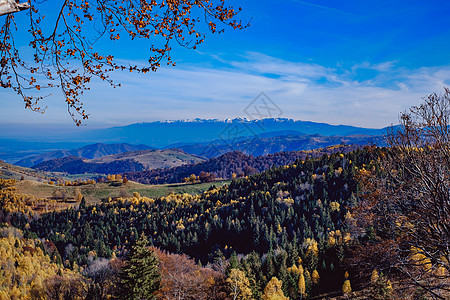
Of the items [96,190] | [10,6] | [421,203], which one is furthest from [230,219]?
[10,6]

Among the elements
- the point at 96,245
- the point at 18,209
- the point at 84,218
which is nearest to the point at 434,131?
the point at 96,245

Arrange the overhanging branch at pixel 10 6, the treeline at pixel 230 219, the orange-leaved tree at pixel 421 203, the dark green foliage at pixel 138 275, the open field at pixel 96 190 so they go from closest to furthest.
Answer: the overhanging branch at pixel 10 6
the orange-leaved tree at pixel 421 203
the dark green foliage at pixel 138 275
the treeline at pixel 230 219
the open field at pixel 96 190

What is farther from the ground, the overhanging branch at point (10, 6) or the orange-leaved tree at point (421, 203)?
the overhanging branch at point (10, 6)

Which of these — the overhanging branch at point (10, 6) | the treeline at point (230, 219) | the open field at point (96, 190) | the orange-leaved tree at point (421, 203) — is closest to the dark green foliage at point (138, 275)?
the orange-leaved tree at point (421, 203)

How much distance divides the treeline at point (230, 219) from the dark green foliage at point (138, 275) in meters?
54.6

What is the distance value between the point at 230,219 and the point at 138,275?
317ft

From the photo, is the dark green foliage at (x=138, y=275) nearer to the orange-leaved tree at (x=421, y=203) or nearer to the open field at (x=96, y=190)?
the orange-leaved tree at (x=421, y=203)

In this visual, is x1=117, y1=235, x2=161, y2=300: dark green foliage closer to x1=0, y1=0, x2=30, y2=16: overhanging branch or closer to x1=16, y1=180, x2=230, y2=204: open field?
x1=0, y1=0, x2=30, y2=16: overhanging branch

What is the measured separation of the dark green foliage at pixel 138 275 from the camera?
3027 centimetres

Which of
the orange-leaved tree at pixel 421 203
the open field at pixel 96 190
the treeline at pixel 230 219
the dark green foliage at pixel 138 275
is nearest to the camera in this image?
the orange-leaved tree at pixel 421 203

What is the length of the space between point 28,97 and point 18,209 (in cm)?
19398

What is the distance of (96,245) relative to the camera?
118312 millimetres

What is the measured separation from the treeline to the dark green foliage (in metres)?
54.6

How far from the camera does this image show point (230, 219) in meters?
125
